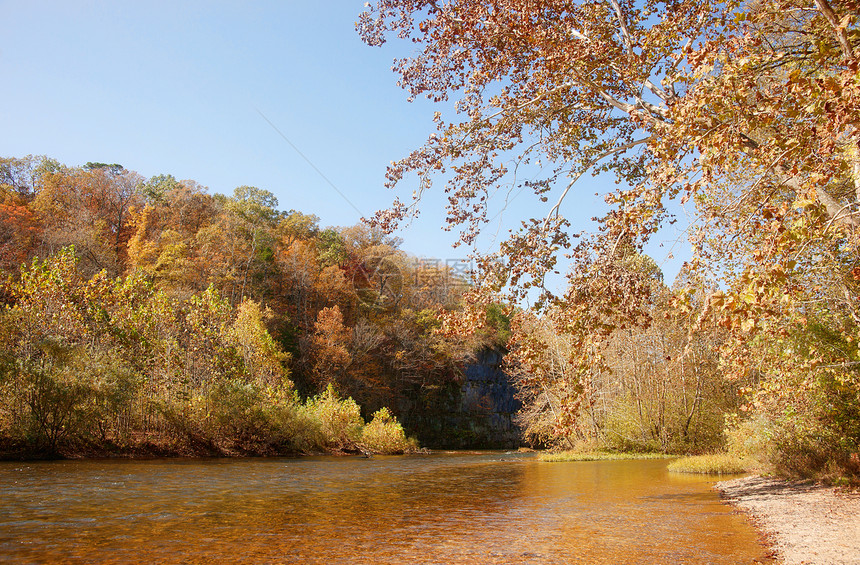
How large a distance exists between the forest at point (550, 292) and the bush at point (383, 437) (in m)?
0.14

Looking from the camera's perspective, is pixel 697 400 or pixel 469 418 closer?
pixel 697 400

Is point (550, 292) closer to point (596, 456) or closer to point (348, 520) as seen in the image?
point (348, 520)

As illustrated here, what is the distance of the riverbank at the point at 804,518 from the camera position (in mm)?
5867

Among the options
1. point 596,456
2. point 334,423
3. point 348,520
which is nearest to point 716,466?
point 596,456

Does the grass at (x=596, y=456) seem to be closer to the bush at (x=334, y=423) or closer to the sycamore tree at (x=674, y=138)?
the bush at (x=334, y=423)

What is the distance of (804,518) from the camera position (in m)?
7.88

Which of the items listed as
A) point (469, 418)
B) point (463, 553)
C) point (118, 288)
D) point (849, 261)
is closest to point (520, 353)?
point (463, 553)

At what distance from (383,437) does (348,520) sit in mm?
22527

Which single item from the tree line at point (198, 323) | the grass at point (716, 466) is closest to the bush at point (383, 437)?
the tree line at point (198, 323)

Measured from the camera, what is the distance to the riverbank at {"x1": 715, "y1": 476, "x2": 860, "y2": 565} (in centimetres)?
587

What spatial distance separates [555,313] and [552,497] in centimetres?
→ 643

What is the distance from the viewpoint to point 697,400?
24203mm

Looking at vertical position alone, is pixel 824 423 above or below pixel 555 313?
below

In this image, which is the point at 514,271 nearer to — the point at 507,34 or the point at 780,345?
the point at 507,34
